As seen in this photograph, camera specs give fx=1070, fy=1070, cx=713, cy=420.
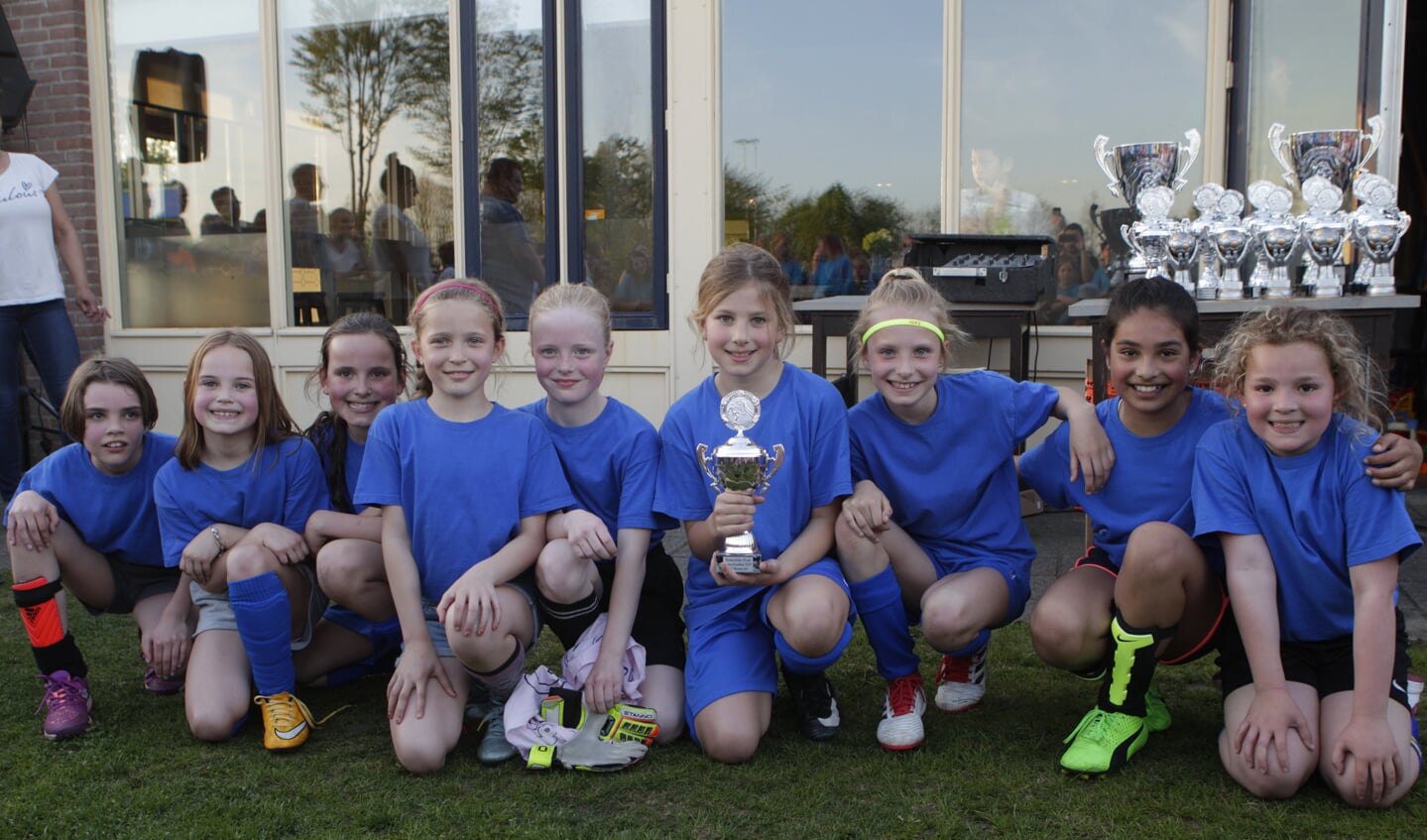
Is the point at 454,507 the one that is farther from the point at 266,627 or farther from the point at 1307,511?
the point at 1307,511

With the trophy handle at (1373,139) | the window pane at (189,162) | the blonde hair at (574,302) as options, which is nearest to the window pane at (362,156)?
the window pane at (189,162)

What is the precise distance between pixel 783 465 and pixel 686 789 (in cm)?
76

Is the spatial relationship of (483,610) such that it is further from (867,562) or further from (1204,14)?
(1204,14)

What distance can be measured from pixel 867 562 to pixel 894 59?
371 cm

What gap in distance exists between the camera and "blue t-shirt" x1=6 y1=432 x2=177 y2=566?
2754mm

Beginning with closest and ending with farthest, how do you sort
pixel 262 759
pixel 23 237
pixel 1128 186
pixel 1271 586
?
1. pixel 1271 586
2. pixel 262 759
3. pixel 1128 186
4. pixel 23 237

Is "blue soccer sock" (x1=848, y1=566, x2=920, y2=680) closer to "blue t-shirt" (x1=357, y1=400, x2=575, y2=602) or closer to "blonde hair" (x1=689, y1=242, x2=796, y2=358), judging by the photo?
"blonde hair" (x1=689, y1=242, x2=796, y2=358)

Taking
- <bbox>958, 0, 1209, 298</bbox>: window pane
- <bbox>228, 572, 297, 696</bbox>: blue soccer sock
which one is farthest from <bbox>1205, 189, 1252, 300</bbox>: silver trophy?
<bbox>228, 572, 297, 696</bbox>: blue soccer sock

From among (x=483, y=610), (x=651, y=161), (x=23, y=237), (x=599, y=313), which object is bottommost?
(x=483, y=610)

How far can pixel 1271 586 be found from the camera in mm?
2170

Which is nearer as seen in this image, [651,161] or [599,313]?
[599,313]

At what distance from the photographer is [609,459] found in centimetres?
262

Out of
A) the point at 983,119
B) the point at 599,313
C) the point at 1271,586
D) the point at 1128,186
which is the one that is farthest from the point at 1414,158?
the point at 599,313

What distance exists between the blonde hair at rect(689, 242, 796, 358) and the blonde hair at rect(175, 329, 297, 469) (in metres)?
1.12
